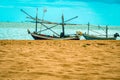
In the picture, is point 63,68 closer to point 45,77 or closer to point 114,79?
point 45,77

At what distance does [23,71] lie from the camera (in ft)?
20.0

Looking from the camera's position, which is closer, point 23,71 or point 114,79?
point 114,79

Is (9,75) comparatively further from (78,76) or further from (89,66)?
(89,66)

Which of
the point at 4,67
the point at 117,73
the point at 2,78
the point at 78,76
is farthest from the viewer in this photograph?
the point at 4,67

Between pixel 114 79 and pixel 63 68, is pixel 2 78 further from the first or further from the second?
pixel 114 79

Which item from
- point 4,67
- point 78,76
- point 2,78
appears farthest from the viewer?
point 4,67

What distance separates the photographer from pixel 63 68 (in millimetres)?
6613

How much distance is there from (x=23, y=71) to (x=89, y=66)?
2.18 meters

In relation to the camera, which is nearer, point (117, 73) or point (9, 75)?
point (9, 75)

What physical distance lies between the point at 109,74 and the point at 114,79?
1.74 feet

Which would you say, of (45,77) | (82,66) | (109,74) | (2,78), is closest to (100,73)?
(109,74)

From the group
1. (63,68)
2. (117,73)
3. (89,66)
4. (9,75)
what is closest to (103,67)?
(89,66)

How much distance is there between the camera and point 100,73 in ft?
19.6

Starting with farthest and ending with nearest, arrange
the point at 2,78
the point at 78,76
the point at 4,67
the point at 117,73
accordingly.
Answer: the point at 4,67, the point at 117,73, the point at 78,76, the point at 2,78
